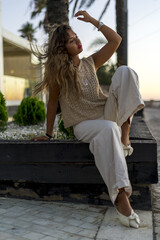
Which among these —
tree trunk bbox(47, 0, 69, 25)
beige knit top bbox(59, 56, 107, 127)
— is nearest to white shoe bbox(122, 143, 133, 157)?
beige knit top bbox(59, 56, 107, 127)

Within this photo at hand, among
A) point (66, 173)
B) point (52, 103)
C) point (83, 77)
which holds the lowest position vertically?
point (66, 173)

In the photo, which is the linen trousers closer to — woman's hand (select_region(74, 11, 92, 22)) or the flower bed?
woman's hand (select_region(74, 11, 92, 22))

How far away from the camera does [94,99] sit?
294 cm

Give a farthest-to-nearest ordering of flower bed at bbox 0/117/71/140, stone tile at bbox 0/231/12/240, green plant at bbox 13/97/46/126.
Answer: green plant at bbox 13/97/46/126
flower bed at bbox 0/117/71/140
stone tile at bbox 0/231/12/240

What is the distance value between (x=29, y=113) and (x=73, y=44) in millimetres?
4109

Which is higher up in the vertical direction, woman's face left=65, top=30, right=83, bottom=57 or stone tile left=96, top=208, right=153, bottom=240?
woman's face left=65, top=30, right=83, bottom=57

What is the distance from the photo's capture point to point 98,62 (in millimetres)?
3055

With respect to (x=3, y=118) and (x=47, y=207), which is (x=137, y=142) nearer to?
(x=47, y=207)

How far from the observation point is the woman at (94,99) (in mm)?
2562

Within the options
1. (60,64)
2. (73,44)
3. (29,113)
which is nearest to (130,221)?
(60,64)

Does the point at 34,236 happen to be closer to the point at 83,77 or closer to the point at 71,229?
the point at 71,229

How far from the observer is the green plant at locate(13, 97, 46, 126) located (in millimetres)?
6773

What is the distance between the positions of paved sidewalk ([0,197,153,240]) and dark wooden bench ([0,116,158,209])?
0.23 m

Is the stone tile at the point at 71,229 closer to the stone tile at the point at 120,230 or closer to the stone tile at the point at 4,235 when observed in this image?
the stone tile at the point at 120,230
